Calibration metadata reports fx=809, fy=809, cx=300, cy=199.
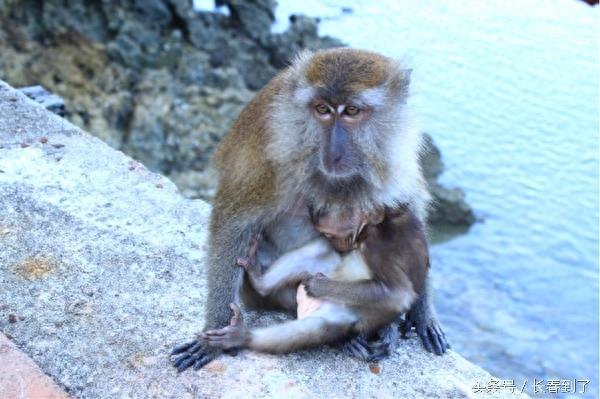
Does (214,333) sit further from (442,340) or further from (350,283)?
(442,340)

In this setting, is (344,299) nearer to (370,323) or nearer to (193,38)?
(370,323)

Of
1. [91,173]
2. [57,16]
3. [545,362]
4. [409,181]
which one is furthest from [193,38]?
[409,181]

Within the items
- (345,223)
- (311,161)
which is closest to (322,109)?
(311,161)

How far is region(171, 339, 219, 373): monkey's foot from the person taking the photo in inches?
125

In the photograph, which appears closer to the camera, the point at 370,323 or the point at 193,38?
the point at 370,323

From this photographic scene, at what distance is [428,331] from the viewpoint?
11.9ft

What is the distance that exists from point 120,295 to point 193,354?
575 millimetres

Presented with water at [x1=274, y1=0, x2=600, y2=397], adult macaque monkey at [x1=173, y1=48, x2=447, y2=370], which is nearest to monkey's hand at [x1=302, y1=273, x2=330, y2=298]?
adult macaque monkey at [x1=173, y1=48, x2=447, y2=370]

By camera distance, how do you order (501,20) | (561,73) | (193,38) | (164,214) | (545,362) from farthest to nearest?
(501,20) < (561,73) < (193,38) < (545,362) < (164,214)

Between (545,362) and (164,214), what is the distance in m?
6.94

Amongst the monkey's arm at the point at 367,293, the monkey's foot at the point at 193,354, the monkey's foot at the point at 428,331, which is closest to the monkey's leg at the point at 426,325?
the monkey's foot at the point at 428,331

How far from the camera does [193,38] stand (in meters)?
13.2

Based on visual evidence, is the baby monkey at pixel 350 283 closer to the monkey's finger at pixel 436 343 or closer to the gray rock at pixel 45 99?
the monkey's finger at pixel 436 343

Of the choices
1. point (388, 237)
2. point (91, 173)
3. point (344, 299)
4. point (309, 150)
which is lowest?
point (91, 173)
